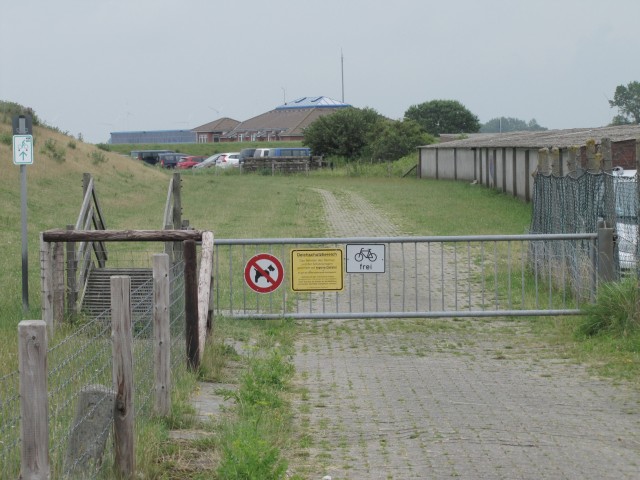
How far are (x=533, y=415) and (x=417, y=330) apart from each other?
16.0 feet

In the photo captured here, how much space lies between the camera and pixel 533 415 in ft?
29.2

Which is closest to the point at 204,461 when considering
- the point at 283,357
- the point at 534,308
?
the point at 283,357

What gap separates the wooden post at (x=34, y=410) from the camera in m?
4.92

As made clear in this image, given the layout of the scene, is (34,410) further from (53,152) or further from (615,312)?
(53,152)

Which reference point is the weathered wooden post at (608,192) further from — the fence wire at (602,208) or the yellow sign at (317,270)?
the yellow sign at (317,270)

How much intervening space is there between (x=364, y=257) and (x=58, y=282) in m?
3.68

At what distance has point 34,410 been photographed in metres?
4.97

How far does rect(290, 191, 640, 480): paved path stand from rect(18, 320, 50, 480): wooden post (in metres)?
2.50

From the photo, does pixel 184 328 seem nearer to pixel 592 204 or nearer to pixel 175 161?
pixel 592 204

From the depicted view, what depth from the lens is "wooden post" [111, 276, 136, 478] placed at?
20.6 ft

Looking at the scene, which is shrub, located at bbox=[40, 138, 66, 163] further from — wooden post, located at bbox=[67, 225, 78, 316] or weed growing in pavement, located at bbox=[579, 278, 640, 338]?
weed growing in pavement, located at bbox=[579, 278, 640, 338]

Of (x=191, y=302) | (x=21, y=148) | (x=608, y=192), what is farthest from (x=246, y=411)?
(x=21, y=148)

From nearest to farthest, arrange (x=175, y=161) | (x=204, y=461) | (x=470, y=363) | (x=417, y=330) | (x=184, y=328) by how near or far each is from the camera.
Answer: (x=204, y=461) → (x=184, y=328) → (x=470, y=363) → (x=417, y=330) → (x=175, y=161)

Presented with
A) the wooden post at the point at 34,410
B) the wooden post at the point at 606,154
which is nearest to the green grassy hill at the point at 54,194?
the wooden post at the point at 606,154
